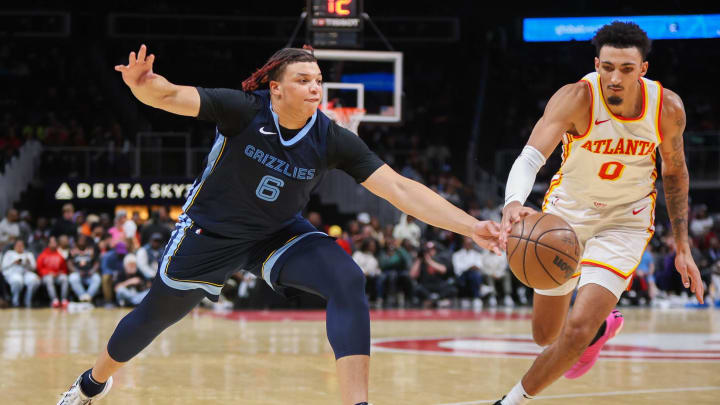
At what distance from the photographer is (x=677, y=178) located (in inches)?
207

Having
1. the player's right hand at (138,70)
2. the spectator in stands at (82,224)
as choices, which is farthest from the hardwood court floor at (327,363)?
the spectator in stands at (82,224)

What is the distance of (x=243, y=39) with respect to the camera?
24.9 meters

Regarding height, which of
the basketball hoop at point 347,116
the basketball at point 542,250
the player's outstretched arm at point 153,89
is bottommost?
the basketball at point 542,250

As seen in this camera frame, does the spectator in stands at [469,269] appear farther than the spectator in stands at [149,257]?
Yes

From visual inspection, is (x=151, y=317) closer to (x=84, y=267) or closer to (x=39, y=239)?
(x=84, y=267)

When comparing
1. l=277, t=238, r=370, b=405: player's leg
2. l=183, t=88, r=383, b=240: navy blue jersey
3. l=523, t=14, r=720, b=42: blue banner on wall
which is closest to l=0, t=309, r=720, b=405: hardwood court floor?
l=277, t=238, r=370, b=405: player's leg

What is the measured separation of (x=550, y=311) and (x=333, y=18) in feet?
32.2

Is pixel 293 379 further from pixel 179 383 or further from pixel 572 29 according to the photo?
Answer: pixel 572 29

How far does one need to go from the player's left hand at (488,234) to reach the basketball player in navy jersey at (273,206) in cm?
5

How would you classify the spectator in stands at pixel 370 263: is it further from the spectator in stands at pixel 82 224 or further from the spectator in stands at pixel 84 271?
the spectator in stands at pixel 82 224

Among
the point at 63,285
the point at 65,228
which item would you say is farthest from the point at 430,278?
the point at 65,228

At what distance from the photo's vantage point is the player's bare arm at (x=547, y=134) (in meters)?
4.16

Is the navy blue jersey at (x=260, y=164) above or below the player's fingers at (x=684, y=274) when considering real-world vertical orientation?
above

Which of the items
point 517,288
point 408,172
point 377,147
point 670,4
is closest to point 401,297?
point 517,288
